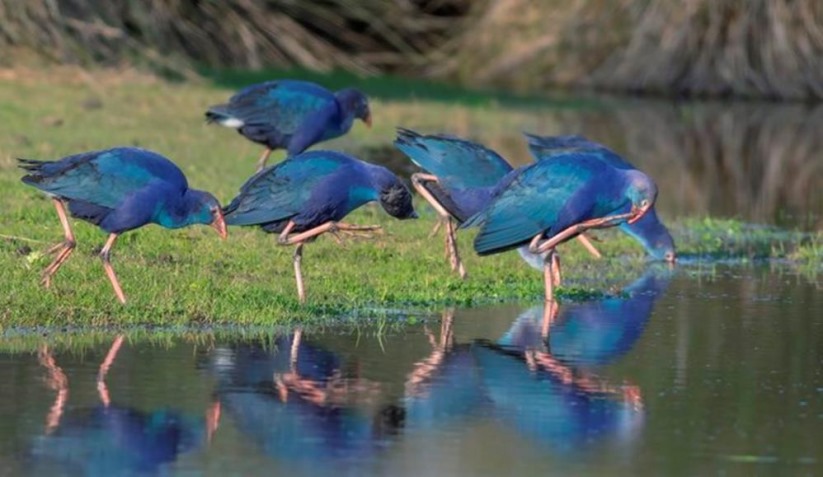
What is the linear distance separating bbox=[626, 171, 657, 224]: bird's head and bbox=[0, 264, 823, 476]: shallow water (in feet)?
1.93

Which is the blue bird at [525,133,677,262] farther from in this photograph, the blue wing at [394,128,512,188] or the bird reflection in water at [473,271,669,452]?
the blue wing at [394,128,512,188]

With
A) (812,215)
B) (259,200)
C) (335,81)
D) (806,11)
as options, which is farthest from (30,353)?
(806,11)

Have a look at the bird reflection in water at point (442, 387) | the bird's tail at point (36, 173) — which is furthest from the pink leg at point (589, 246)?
the bird's tail at point (36, 173)

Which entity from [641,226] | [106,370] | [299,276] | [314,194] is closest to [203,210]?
[314,194]

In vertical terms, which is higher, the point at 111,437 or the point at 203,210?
the point at 203,210

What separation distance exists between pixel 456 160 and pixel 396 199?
1.05 meters

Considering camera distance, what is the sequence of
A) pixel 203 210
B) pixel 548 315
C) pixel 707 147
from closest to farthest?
1. pixel 203 210
2. pixel 548 315
3. pixel 707 147

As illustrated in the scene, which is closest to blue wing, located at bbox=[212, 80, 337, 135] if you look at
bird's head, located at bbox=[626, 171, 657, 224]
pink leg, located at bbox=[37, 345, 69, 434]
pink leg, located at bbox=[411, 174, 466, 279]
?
pink leg, located at bbox=[411, 174, 466, 279]

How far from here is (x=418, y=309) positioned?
9586 millimetres

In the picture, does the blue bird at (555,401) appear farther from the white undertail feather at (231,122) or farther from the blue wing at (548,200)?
the white undertail feather at (231,122)

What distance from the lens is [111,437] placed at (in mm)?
6559

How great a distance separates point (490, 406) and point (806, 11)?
18370 mm

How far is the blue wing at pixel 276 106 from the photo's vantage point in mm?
12711

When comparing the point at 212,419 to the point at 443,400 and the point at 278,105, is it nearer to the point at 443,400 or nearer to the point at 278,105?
the point at 443,400
